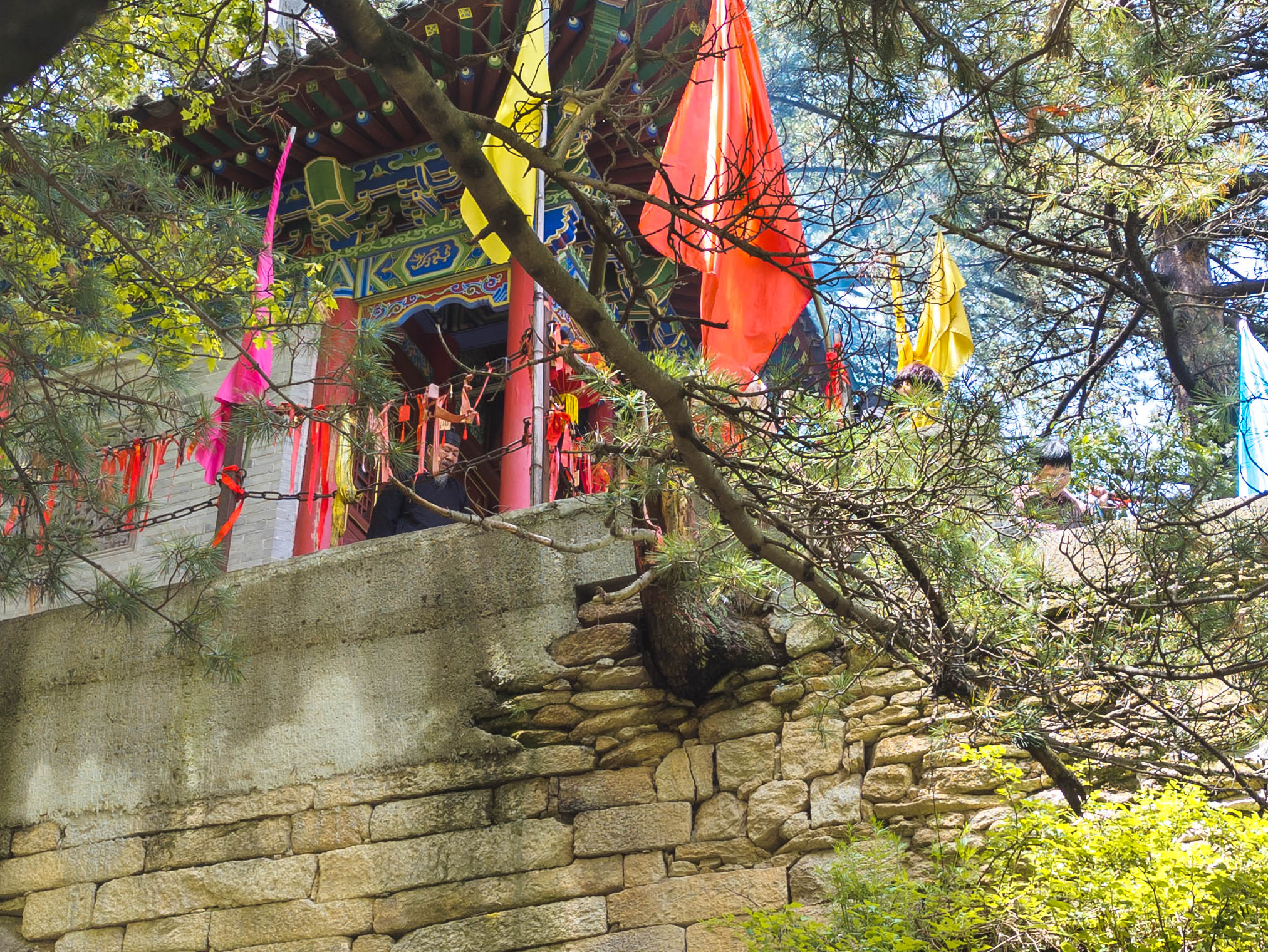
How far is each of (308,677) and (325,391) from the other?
225 centimetres

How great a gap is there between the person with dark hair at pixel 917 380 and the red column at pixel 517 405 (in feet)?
5.19

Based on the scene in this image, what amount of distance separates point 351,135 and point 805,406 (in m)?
3.87

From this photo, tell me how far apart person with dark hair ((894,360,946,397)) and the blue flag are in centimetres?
96

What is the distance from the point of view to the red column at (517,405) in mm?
5492

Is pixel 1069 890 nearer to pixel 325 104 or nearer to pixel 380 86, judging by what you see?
pixel 380 86

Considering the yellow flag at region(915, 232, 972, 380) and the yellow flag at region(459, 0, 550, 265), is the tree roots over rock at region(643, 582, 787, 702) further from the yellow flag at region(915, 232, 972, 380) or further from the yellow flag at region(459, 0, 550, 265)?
the yellow flag at region(915, 232, 972, 380)

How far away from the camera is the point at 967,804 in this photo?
142 inches

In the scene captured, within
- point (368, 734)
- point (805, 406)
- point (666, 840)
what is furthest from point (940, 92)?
point (368, 734)

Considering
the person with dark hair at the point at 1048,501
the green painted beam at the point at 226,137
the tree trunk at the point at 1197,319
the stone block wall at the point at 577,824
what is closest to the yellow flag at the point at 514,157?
the stone block wall at the point at 577,824

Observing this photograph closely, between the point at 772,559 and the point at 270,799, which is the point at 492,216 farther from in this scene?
the point at 270,799

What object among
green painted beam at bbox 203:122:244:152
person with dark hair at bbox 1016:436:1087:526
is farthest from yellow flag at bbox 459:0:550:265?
green painted beam at bbox 203:122:244:152

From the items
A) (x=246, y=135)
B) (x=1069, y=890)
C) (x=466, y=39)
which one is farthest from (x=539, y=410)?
(x=1069, y=890)

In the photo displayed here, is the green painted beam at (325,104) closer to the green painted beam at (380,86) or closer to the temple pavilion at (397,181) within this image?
the temple pavilion at (397,181)

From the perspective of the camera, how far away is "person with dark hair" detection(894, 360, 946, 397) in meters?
3.59
